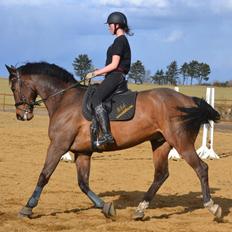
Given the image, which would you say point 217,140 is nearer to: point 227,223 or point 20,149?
point 20,149

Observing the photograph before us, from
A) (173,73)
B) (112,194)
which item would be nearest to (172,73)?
(173,73)

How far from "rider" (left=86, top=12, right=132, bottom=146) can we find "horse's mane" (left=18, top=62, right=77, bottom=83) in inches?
23.5

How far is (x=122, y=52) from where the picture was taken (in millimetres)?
7645

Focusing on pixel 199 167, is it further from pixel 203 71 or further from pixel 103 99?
pixel 203 71

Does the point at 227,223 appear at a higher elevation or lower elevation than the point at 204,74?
lower

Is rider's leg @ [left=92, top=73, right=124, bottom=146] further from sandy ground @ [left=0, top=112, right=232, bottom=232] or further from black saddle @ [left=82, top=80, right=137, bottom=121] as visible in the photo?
sandy ground @ [left=0, top=112, right=232, bottom=232]

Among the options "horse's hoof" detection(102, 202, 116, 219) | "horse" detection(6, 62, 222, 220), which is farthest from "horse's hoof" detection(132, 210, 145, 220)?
"horse's hoof" detection(102, 202, 116, 219)

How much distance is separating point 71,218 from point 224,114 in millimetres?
32866

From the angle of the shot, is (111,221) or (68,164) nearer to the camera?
(111,221)

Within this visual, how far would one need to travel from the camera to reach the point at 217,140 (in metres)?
22.7

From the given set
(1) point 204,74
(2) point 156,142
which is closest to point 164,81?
(1) point 204,74

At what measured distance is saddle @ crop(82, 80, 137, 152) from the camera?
7.58 meters

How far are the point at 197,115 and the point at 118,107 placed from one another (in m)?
1.24

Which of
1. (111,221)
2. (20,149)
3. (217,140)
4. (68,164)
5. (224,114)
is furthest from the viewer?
(224,114)
